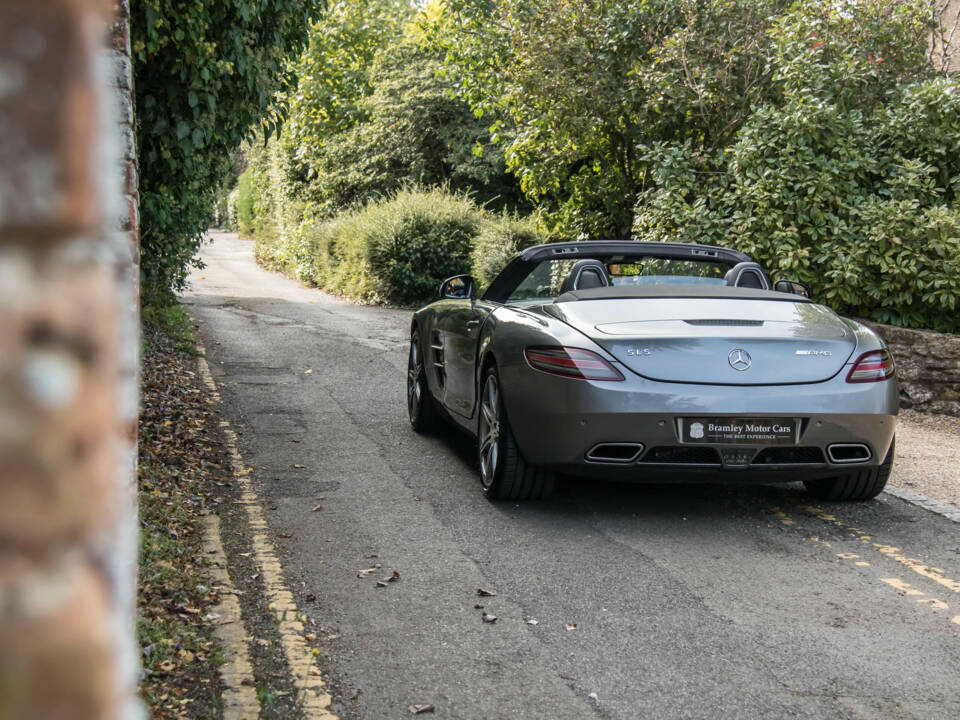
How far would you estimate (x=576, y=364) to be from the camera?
5.80 metres

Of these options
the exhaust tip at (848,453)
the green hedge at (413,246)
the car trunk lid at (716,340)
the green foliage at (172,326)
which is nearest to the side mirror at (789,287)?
the car trunk lid at (716,340)

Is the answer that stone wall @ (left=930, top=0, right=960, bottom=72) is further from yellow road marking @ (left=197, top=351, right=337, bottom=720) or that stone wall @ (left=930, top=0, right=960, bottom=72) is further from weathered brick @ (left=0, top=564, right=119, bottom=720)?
weathered brick @ (left=0, top=564, right=119, bottom=720)

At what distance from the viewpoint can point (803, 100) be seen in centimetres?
1220

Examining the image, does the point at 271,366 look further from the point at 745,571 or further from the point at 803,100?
the point at 745,571

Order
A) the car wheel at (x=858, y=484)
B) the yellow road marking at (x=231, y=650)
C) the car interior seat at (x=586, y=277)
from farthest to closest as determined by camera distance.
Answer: the car interior seat at (x=586, y=277), the car wheel at (x=858, y=484), the yellow road marking at (x=231, y=650)

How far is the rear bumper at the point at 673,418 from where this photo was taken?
570 cm

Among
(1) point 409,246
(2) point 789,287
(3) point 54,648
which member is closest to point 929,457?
(2) point 789,287

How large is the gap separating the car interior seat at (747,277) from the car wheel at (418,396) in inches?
104

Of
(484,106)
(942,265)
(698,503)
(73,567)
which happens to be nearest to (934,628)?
(698,503)

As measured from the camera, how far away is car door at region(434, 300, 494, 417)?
7.17 meters

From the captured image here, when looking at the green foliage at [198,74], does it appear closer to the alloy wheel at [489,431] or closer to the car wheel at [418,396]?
the car wheel at [418,396]

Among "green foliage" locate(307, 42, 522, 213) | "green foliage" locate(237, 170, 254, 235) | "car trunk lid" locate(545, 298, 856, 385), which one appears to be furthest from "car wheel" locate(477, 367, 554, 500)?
"green foliage" locate(237, 170, 254, 235)

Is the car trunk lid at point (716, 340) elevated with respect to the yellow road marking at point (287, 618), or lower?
elevated

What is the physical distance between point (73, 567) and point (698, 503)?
242 inches
